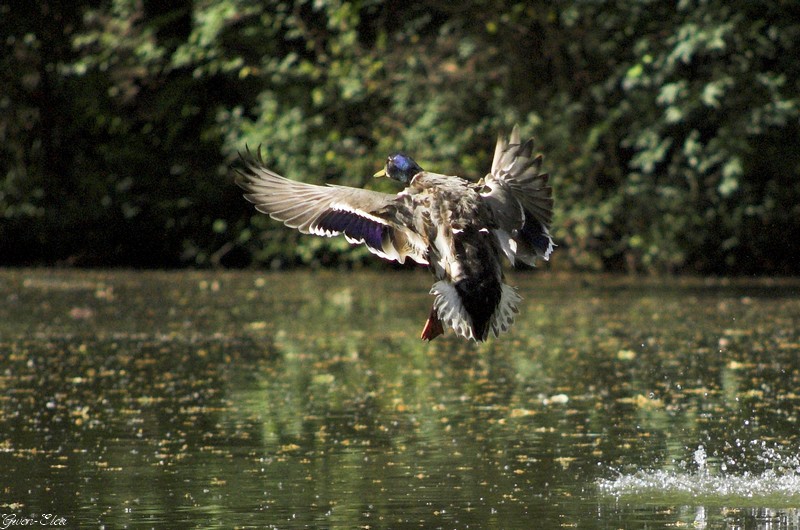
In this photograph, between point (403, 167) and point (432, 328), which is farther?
point (403, 167)

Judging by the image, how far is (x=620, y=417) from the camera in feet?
26.2

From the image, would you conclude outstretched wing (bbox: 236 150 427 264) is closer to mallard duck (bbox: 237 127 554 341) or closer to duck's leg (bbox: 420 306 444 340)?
mallard duck (bbox: 237 127 554 341)

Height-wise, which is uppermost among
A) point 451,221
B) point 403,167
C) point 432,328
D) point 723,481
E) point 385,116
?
point 385,116

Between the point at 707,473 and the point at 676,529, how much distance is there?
1.18 m

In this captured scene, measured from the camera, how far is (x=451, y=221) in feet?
22.2

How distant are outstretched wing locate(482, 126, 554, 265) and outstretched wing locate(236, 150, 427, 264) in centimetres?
44

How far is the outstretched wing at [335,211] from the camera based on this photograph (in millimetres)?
6961

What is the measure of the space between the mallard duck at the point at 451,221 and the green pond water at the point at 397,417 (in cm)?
69

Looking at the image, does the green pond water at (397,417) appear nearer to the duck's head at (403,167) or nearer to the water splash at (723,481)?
the water splash at (723,481)

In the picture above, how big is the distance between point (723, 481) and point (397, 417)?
2218 mm

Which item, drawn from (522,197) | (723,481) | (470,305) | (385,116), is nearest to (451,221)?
(470,305)

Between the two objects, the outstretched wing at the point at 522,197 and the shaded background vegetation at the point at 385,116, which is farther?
the shaded background vegetation at the point at 385,116

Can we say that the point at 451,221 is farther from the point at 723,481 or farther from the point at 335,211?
the point at 723,481

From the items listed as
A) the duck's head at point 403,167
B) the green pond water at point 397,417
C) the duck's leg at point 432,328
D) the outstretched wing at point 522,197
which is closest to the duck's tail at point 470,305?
the duck's leg at point 432,328
